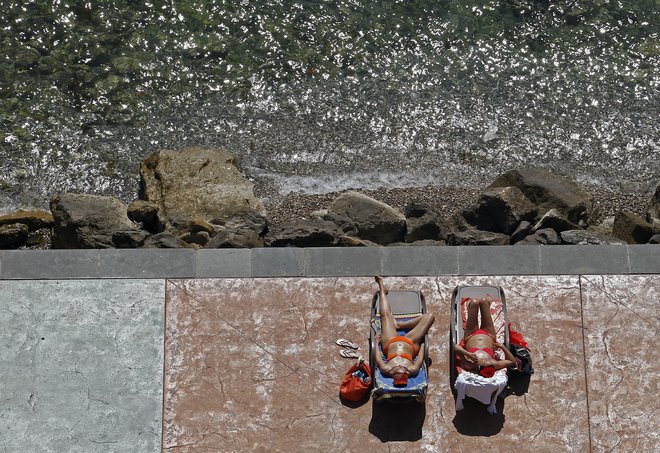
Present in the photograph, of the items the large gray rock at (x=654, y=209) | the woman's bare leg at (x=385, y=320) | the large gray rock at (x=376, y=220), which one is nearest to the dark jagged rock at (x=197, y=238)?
the large gray rock at (x=376, y=220)

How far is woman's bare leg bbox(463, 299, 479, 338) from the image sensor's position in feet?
37.4

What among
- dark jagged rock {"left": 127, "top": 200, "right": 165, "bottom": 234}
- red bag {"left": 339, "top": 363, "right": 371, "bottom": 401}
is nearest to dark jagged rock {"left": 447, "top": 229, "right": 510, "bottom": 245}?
red bag {"left": 339, "top": 363, "right": 371, "bottom": 401}

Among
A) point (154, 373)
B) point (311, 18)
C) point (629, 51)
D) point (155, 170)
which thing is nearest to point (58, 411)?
point (154, 373)

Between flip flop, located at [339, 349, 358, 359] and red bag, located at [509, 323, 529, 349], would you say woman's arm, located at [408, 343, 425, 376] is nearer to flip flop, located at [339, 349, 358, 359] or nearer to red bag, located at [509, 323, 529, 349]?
flip flop, located at [339, 349, 358, 359]

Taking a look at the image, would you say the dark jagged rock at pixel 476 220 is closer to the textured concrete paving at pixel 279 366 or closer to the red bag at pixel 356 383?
the textured concrete paving at pixel 279 366

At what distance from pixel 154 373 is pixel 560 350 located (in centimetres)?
439

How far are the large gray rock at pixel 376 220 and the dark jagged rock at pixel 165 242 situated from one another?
210 centimetres

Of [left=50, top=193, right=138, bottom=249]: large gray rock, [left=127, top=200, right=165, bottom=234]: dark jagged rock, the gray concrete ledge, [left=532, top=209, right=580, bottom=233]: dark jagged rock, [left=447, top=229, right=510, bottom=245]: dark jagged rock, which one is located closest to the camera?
the gray concrete ledge

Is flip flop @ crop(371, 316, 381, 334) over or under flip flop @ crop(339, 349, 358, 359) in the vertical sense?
over

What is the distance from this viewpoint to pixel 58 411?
11719 mm

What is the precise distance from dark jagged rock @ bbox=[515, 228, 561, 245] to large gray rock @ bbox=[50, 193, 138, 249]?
4793mm

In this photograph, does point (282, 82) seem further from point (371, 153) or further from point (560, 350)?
point (560, 350)

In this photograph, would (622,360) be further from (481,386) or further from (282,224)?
(282,224)

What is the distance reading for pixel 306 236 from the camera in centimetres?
1271
